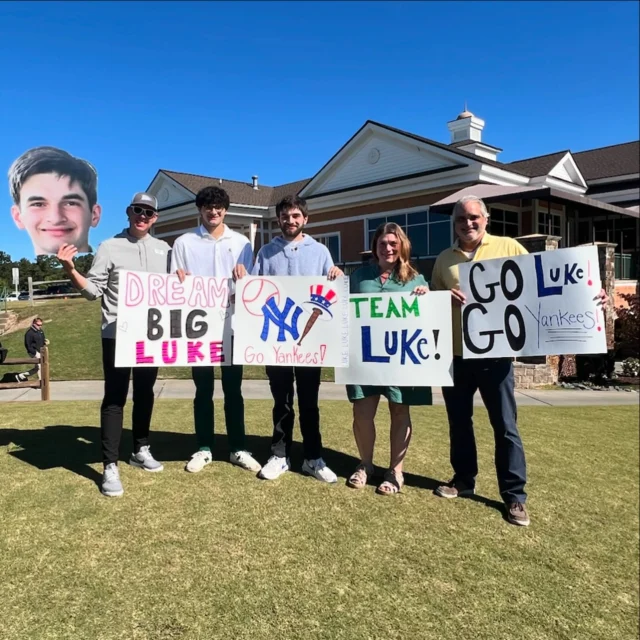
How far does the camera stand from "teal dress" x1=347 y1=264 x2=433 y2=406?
11.0 ft

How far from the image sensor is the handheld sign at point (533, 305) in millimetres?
3043

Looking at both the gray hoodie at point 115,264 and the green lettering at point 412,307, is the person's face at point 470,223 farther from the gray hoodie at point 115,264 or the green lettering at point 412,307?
the gray hoodie at point 115,264

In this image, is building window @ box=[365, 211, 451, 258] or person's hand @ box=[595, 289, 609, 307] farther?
building window @ box=[365, 211, 451, 258]

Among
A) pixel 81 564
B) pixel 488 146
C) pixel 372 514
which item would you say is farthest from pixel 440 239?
pixel 81 564

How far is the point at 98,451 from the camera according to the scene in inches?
161

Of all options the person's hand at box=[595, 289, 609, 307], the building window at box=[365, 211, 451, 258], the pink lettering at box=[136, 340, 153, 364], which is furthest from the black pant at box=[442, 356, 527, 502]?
the building window at box=[365, 211, 451, 258]

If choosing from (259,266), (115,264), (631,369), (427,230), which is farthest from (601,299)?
(427,230)

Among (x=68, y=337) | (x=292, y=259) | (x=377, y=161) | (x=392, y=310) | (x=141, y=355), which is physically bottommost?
(x=141, y=355)

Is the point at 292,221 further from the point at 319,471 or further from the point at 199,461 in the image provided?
the point at 199,461

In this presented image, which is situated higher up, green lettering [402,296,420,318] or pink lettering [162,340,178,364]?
green lettering [402,296,420,318]

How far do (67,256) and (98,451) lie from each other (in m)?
1.88

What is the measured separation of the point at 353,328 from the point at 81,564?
2.07m

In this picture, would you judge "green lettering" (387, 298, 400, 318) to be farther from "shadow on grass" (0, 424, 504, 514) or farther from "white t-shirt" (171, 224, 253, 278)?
"shadow on grass" (0, 424, 504, 514)

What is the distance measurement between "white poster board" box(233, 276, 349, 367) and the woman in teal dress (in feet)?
0.70
